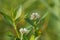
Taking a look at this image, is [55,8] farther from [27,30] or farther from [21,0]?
[27,30]

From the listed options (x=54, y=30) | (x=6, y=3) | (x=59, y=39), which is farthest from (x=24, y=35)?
(x=6, y=3)

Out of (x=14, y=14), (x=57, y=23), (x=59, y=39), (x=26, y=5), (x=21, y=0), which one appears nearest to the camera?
(x=14, y=14)

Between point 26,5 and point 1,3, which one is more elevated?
point 1,3

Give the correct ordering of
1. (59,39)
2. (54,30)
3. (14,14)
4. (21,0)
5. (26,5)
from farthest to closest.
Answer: (21,0) → (26,5) → (54,30) → (59,39) → (14,14)

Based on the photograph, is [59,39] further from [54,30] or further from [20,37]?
[20,37]

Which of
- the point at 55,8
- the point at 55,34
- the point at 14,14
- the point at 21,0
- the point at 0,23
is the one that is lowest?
the point at 14,14

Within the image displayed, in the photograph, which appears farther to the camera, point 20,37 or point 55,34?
point 55,34

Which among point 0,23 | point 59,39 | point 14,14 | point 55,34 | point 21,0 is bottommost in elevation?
point 14,14

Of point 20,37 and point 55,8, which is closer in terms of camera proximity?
point 20,37

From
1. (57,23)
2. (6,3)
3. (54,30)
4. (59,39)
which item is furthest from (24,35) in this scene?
(6,3)
